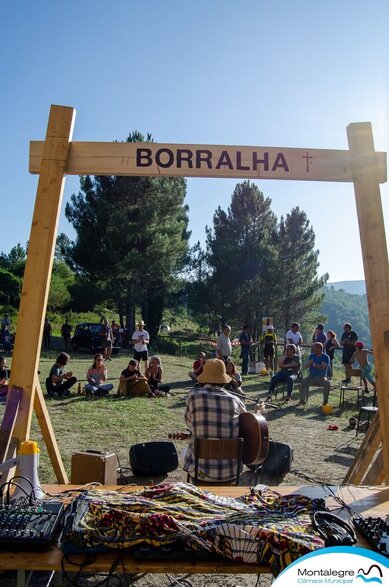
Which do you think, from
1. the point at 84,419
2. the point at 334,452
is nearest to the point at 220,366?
the point at 334,452

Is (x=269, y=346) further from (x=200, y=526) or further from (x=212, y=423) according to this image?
(x=200, y=526)

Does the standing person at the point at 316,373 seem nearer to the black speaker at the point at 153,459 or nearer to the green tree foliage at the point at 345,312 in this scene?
the black speaker at the point at 153,459

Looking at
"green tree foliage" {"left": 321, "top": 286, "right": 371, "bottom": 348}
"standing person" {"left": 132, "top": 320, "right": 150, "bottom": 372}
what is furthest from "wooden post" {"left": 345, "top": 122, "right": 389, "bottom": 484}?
"green tree foliage" {"left": 321, "top": 286, "right": 371, "bottom": 348}

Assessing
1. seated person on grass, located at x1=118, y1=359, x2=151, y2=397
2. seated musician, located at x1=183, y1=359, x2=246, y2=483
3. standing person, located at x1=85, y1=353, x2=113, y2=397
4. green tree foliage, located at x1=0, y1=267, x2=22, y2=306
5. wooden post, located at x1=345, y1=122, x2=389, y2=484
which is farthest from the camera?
green tree foliage, located at x1=0, y1=267, x2=22, y2=306

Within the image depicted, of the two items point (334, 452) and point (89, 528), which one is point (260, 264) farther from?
point (89, 528)

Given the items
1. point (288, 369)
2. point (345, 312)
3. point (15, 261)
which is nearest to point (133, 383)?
point (288, 369)

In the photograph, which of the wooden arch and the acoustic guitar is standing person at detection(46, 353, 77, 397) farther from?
the wooden arch

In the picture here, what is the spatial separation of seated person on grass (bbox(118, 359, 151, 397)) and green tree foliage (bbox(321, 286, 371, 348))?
109005 millimetres

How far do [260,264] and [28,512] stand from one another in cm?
3272

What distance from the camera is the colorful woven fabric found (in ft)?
7.59

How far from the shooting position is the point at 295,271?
36188 millimetres

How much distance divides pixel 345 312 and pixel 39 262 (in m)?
148

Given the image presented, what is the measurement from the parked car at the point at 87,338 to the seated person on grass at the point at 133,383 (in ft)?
42.0

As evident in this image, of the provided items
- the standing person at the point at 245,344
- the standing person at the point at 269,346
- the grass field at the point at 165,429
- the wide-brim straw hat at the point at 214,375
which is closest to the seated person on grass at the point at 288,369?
the grass field at the point at 165,429
